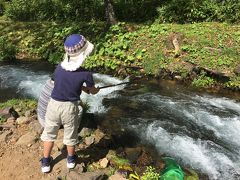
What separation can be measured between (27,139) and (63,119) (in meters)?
1.66

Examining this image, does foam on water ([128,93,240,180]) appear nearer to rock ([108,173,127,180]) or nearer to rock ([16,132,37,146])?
rock ([108,173,127,180])

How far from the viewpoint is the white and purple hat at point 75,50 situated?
5.26 metres

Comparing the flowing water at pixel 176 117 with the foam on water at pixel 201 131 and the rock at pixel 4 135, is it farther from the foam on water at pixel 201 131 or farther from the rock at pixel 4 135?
the rock at pixel 4 135

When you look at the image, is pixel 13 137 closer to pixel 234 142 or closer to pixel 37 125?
pixel 37 125

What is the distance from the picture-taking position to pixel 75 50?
5289 mm

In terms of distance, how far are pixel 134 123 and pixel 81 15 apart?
36.8ft

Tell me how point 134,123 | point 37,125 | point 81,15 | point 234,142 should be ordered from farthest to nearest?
1. point 81,15
2. point 134,123
3. point 234,142
4. point 37,125

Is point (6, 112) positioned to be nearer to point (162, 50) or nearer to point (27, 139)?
point (27, 139)

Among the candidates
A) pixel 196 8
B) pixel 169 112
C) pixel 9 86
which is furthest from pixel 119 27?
pixel 169 112

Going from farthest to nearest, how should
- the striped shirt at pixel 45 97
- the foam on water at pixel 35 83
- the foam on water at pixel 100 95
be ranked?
the foam on water at pixel 35 83
the foam on water at pixel 100 95
the striped shirt at pixel 45 97

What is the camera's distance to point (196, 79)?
37.1 ft

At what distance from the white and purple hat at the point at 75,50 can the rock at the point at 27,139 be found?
82.4 inches

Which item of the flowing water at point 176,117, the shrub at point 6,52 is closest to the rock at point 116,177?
the flowing water at point 176,117

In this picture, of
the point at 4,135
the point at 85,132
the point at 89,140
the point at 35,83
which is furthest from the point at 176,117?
the point at 35,83
